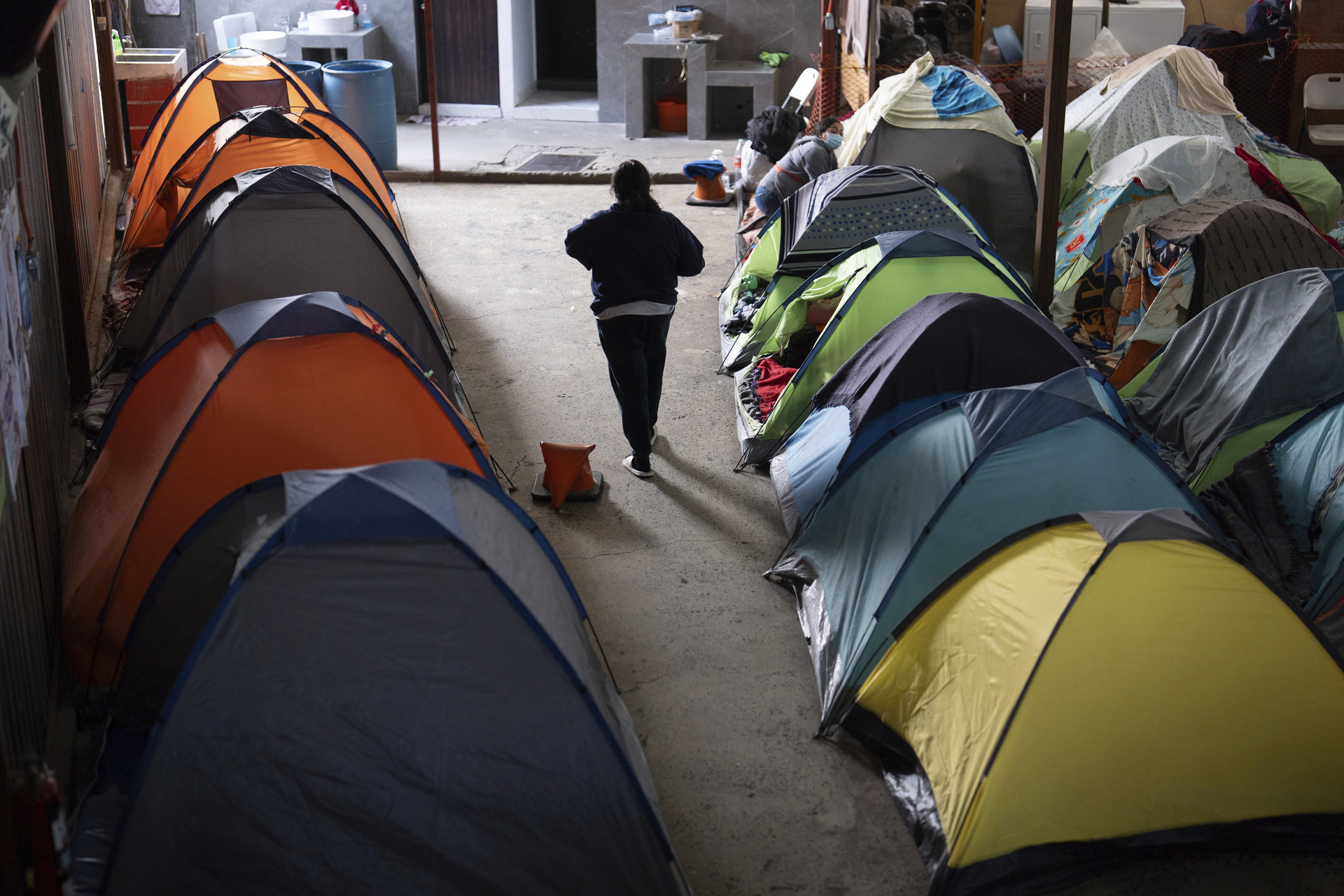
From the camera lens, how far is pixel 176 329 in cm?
653

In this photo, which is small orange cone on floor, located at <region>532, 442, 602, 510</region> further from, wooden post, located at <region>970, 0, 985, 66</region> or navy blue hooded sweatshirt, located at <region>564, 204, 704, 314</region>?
wooden post, located at <region>970, 0, 985, 66</region>

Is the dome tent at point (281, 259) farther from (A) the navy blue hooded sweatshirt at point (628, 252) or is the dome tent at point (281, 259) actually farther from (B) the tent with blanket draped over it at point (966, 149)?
(B) the tent with blanket draped over it at point (966, 149)

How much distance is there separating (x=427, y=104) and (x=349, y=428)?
10.8m

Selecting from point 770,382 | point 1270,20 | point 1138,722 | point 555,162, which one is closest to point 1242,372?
point 770,382

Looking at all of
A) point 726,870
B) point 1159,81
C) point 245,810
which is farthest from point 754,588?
point 1159,81

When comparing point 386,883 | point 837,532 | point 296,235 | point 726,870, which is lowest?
point 726,870

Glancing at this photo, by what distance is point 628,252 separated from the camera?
5.50 meters

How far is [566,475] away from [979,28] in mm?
9190

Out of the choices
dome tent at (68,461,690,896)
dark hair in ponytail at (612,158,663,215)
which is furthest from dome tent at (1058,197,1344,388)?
dome tent at (68,461,690,896)

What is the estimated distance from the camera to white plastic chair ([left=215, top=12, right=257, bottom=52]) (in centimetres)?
1305

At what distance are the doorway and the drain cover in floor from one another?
308 cm

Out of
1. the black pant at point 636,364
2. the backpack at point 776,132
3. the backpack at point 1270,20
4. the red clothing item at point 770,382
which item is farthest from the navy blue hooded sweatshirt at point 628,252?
the backpack at point 1270,20

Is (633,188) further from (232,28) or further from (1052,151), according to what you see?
(232,28)

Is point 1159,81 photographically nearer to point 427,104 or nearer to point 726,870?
point 726,870
